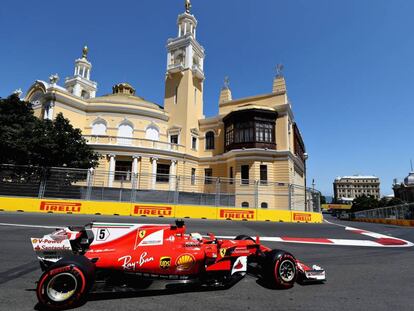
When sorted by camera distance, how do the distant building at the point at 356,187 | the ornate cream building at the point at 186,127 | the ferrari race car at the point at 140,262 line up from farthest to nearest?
the distant building at the point at 356,187 < the ornate cream building at the point at 186,127 < the ferrari race car at the point at 140,262

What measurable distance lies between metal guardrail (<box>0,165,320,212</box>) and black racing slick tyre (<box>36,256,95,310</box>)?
11556 mm

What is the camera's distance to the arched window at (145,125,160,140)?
3372cm

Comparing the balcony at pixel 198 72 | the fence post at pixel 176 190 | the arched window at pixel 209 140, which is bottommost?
the fence post at pixel 176 190

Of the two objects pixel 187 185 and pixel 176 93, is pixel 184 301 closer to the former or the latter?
pixel 187 185

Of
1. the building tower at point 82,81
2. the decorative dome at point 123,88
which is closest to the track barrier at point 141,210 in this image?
the decorative dome at point 123,88

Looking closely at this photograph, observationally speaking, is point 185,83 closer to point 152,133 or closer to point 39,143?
point 152,133

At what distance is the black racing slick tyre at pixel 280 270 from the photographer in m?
4.21

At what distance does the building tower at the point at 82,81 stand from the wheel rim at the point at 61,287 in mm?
58392

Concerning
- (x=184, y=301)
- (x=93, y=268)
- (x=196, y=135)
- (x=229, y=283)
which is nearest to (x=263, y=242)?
A: (x=229, y=283)

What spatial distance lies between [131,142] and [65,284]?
93.6ft

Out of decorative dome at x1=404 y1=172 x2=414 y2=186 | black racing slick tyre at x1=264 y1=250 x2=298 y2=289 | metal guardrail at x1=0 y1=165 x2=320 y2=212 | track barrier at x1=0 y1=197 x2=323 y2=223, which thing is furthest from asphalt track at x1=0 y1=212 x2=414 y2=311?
decorative dome at x1=404 y1=172 x2=414 y2=186

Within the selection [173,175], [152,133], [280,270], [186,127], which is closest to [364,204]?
[186,127]

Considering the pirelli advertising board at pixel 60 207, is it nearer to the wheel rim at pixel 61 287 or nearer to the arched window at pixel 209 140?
the wheel rim at pixel 61 287

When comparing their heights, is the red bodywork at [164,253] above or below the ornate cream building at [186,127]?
below
